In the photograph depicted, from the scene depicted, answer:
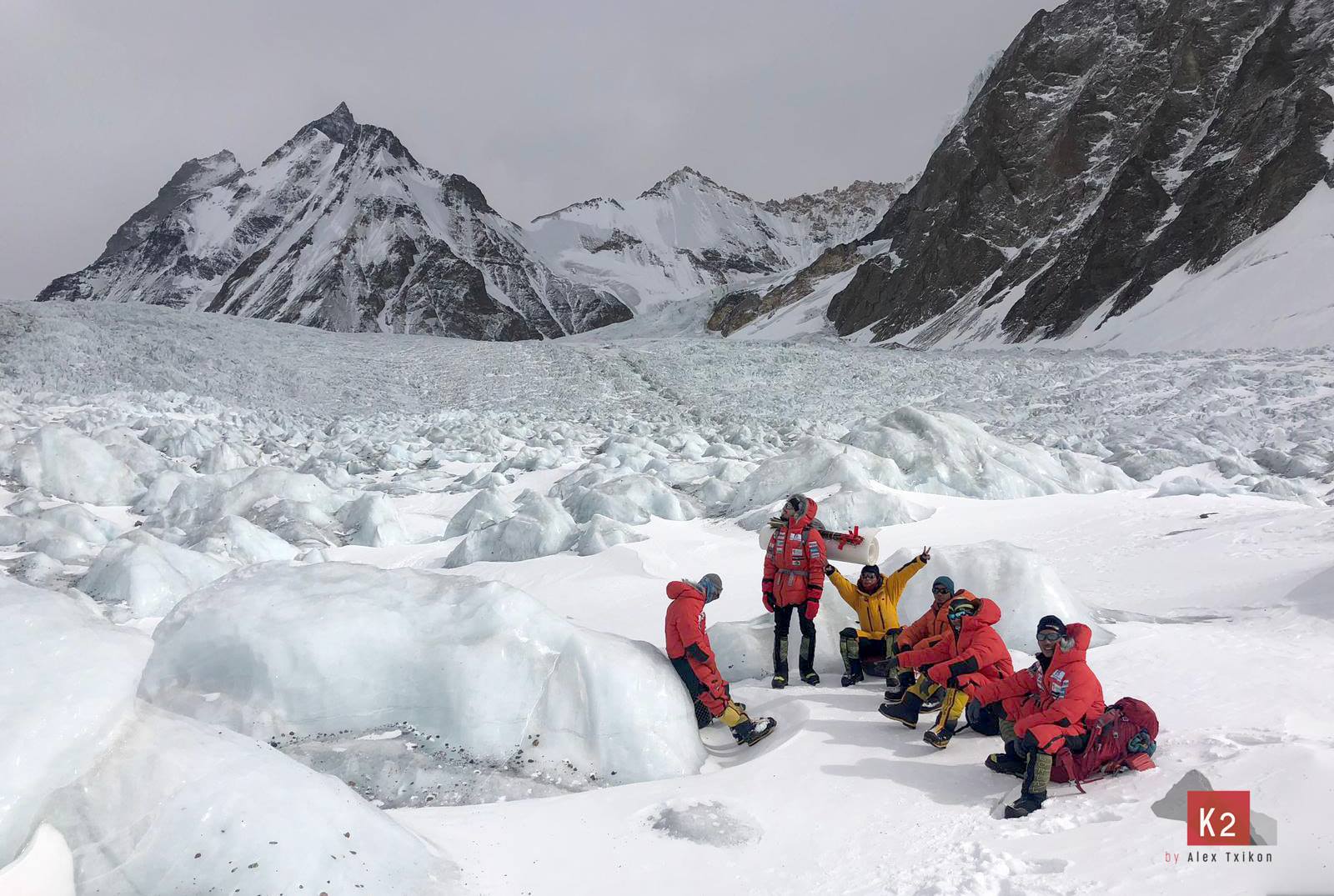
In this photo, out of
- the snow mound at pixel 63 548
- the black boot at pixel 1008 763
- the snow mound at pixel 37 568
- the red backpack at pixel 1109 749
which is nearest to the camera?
the red backpack at pixel 1109 749

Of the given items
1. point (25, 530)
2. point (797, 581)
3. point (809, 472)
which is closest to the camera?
point (797, 581)

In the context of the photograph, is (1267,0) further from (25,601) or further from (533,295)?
(533,295)

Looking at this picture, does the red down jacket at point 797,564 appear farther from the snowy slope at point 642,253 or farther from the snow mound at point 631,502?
the snowy slope at point 642,253

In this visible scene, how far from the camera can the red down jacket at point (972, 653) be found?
4.20 meters

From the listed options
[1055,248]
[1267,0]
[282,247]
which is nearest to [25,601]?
[1055,248]

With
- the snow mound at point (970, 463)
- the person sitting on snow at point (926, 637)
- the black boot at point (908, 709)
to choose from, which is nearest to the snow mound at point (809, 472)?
the snow mound at point (970, 463)

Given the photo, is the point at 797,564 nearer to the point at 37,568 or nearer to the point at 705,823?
the point at 705,823

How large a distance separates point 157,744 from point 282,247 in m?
167

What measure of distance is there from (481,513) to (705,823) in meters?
7.34

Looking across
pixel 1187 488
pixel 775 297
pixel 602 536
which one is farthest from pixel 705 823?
Result: pixel 775 297

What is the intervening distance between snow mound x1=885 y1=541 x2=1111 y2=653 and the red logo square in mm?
2204

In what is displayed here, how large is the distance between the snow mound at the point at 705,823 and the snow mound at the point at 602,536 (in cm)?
520

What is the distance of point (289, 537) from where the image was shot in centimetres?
963

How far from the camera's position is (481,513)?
10.3m
